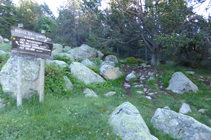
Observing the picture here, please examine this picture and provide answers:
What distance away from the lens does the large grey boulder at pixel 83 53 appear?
14.6 meters

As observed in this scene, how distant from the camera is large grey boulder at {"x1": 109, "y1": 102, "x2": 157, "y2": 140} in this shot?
12.8 feet

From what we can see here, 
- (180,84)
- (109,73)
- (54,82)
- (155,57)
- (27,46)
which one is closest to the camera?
(27,46)

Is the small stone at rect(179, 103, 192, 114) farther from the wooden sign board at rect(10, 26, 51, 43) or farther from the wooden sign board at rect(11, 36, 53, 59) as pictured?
the wooden sign board at rect(10, 26, 51, 43)

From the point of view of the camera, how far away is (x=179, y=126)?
4688 millimetres

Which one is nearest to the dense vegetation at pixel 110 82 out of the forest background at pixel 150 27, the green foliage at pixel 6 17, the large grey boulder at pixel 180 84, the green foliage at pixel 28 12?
the forest background at pixel 150 27

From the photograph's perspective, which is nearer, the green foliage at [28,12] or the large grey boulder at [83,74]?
the large grey boulder at [83,74]

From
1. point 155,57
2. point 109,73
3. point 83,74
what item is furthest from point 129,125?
point 155,57

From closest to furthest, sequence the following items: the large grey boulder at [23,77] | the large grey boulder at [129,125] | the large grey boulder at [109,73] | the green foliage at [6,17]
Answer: the large grey boulder at [129,125] < the large grey boulder at [23,77] < the large grey boulder at [109,73] < the green foliage at [6,17]

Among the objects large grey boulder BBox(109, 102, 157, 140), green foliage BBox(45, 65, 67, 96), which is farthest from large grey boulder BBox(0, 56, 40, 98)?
large grey boulder BBox(109, 102, 157, 140)

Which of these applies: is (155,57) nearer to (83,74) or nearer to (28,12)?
(83,74)

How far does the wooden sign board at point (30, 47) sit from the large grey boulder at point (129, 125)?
3.46 meters

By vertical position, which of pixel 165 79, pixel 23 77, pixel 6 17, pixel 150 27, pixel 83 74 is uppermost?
pixel 6 17

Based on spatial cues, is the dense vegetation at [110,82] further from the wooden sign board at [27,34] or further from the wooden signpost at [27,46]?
the wooden sign board at [27,34]

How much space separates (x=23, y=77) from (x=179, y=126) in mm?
5929
